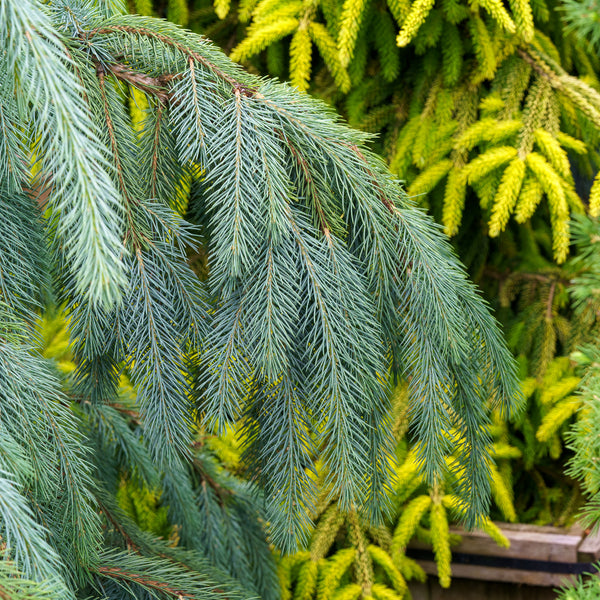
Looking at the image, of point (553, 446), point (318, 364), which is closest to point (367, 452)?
point (318, 364)

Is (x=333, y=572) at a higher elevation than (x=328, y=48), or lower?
lower

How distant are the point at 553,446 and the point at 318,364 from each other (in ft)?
4.99

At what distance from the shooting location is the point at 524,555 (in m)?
2.10

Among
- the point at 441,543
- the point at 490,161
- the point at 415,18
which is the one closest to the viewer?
→ the point at 415,18

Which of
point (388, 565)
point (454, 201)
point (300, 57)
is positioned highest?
point (300, 57)

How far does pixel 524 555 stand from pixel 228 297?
1.72 metres

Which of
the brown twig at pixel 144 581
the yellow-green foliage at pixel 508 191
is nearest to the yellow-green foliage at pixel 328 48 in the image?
the yellow-green foliage at pixel 508 191

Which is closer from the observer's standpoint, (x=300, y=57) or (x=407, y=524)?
(x=300, y=57)

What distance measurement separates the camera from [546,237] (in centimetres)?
242

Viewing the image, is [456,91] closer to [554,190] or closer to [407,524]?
[554,190]

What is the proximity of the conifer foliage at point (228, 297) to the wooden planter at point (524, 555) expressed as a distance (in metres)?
1.32

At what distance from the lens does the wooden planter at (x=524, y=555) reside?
2053 millimetres

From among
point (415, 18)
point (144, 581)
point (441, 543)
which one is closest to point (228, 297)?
point (144, 581)

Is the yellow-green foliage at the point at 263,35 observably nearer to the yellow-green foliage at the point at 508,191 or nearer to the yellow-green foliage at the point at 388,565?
the yellow-green foliage at the point at 508,191
